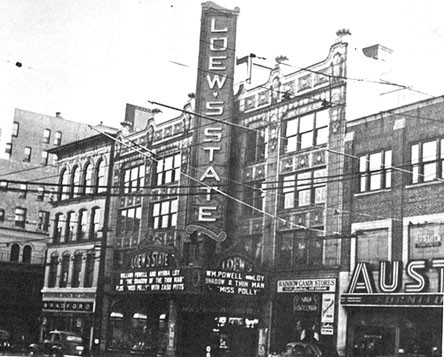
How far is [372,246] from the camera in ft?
98.0

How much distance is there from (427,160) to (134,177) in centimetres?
2282

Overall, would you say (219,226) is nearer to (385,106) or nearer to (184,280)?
(184,280)

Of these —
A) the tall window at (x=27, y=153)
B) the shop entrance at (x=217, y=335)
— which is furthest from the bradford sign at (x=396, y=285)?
the tall window at (x=27, y=153)

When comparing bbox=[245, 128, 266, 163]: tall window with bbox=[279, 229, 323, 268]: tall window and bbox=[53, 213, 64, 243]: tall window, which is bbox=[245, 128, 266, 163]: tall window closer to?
bbox=[279, 229, 323, 268]: tall window

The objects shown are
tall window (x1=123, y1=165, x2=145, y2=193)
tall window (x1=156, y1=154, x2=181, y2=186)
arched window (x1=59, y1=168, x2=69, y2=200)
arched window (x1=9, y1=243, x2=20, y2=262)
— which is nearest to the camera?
tall window (x1=156, y1=154, x2=181, y2=186)

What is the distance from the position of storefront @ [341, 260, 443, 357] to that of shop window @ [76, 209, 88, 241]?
81.1ft

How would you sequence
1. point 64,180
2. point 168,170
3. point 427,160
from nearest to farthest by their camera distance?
1. point 427,160
2. point 168,170
3. point 64,180

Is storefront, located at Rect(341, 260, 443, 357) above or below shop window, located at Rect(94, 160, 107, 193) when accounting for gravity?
below

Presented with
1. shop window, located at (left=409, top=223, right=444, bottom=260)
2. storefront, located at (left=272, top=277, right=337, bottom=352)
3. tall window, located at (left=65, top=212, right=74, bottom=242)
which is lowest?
storefront, located at (left=272, top=277, right=337, bottom=352)

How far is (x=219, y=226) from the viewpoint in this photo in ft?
122

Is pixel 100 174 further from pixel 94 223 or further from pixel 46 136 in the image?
pixel 46 136

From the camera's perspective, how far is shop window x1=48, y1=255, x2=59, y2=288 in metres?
52.5

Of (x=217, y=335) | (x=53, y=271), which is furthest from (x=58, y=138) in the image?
(x=217, y=335)

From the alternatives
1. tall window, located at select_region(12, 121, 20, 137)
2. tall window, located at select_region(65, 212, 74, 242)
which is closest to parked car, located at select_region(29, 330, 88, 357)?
tall window, located at select_region(65, 212, 74, 242)
